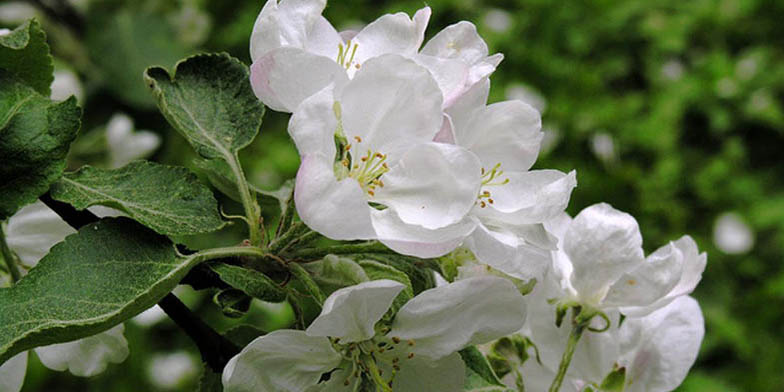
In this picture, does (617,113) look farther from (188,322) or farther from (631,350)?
(188,322)

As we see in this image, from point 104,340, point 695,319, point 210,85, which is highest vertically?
point 210,85

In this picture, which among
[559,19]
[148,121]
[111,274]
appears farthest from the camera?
[559,19]

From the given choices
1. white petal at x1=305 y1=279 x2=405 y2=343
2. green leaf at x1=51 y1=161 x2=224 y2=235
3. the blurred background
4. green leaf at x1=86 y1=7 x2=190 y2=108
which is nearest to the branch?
green leaf at x1=51 y1=161 x2=224 y2=235

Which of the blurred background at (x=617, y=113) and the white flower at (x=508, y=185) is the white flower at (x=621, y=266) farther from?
the blurred background at (x=617, y=113)

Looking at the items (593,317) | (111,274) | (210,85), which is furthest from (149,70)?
(593,317)

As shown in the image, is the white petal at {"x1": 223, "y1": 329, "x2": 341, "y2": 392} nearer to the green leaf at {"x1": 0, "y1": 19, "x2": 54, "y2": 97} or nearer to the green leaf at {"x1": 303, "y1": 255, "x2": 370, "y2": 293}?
the green leaf at {"x1": 303, "y1": 255, "x2": 370, "y2": 293}

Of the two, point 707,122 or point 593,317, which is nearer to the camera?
point 593,317

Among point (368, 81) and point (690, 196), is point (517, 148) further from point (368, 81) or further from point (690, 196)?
point (690, 196)

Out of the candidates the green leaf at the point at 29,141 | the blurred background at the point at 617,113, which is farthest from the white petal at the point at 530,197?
the blurred background at the point at 617,113
